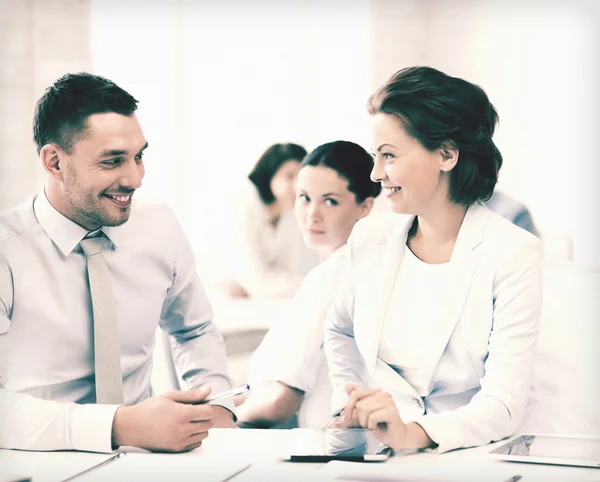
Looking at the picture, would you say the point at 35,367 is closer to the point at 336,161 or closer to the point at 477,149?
the point at 336,161

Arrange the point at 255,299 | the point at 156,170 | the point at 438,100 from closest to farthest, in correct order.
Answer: the point at 438,100 < the point at 156,170 < the point at 255,299

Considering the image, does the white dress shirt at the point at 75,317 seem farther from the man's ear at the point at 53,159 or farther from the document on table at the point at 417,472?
the document on table at the point at 417,472

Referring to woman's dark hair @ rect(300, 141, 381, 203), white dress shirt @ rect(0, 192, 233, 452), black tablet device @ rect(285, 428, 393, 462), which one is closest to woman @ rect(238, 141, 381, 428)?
woman's dark hair @ rect(300, 141, 381, 203)

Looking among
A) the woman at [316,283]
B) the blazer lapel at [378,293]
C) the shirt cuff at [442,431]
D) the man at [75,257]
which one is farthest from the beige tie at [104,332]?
the shirt cuff at [442,431]

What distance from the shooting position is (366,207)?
1.32 meters

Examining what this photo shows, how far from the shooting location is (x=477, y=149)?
1136 millimetres

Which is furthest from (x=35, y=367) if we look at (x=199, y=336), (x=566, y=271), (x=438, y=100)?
(x=566, y=271)

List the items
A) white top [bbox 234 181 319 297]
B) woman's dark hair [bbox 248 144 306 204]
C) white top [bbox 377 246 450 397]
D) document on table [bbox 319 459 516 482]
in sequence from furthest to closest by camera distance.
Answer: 1. white top [bbox 234 181 319 297]
2. woman's dark hair [bbox 248 144 306 204]
3. white top [bbox 377 246 450 397]
4. document on table [bbox 319 459 516 482]

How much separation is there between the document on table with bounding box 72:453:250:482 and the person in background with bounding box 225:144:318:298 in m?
0.57

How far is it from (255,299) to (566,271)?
0.82m

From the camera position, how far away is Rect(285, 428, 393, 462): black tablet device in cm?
100

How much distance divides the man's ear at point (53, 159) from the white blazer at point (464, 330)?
1.65 feet

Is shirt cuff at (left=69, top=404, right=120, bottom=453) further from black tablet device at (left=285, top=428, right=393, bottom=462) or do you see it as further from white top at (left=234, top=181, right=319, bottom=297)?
white top at (left=234, top=181, right=319, bottom=297)

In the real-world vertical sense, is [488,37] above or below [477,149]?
above
